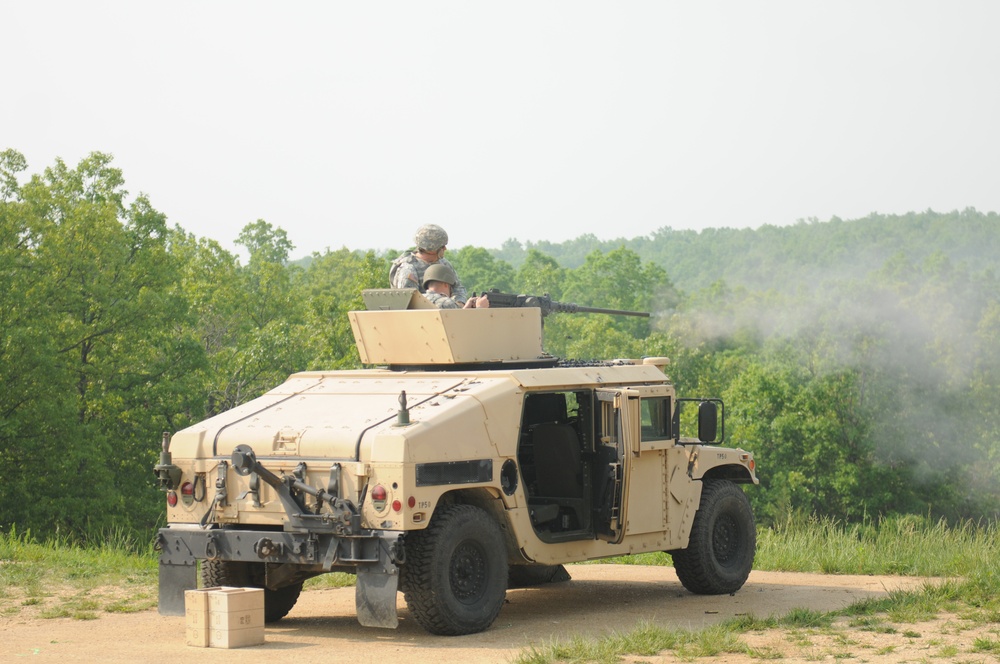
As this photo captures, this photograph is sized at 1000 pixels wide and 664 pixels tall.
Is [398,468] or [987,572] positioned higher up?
[398,468]

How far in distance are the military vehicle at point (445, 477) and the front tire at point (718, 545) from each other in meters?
0.02

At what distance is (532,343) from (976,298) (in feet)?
148

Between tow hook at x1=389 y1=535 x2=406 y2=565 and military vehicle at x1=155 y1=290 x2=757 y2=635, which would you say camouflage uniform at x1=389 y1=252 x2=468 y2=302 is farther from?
tow hook at x1=389 y1=535 x2=406 y2=565

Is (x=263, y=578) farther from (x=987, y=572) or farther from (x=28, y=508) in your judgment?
(x=28, y=508)

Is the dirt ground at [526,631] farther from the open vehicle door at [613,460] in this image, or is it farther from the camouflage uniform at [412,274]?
the camouflage uniform at [412,274]

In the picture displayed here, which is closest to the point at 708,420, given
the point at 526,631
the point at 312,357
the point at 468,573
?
the point at 526,631

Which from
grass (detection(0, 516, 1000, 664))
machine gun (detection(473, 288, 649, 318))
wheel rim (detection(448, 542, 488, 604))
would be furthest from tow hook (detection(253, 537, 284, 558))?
machine gun (detection(473, 288, 649, 318))

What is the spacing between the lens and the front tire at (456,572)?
1052 centimetres

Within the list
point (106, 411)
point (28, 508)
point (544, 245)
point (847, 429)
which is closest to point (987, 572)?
point (28, 508)

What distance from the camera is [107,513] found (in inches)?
1356

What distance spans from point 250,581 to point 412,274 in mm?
2891

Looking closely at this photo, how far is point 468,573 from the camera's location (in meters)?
10.9

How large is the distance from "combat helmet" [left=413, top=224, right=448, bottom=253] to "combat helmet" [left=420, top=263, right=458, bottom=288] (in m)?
0.25

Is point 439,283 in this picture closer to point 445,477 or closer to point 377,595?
point 445,477
